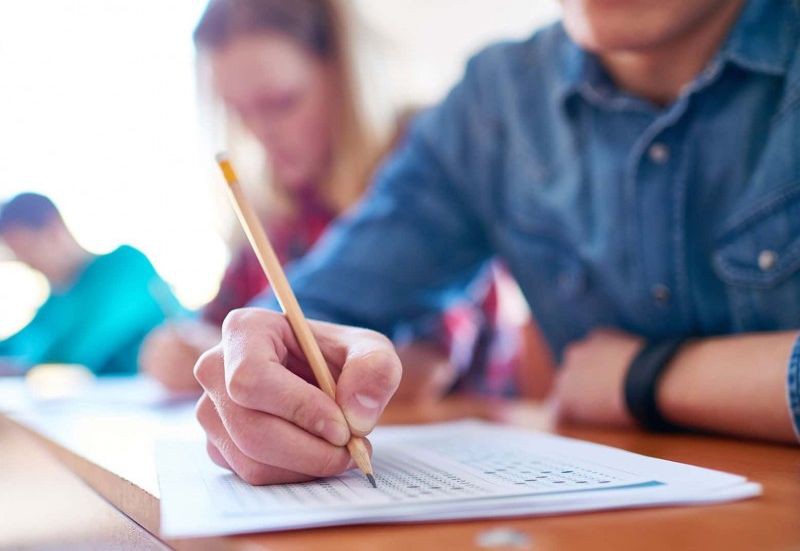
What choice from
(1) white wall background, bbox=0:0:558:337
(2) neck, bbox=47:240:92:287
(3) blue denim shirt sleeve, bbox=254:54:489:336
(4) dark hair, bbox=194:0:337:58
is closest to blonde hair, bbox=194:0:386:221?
(4) dark hair, bbox=194:0:337:58

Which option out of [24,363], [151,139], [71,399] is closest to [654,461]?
[71,399]

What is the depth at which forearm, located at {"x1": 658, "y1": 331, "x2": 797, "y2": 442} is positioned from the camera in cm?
52

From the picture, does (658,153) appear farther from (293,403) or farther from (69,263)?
(69,263)

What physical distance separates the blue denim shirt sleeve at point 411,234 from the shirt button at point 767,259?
32 cm

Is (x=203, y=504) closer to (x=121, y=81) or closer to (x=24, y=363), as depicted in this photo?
(x=24, y=363)

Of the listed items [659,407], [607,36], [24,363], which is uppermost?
[607,36]

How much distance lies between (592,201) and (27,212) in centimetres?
243

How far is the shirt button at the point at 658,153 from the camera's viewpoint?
2.30 ft

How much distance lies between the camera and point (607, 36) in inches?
24.9

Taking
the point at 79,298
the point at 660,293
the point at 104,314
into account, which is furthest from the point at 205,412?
the point at 79,298

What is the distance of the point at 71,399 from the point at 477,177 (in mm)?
573

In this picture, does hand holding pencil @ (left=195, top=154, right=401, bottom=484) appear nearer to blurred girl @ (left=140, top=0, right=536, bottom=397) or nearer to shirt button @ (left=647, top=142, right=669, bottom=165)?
shirt button @ (left=647, top=142, right=669, bottom=165)

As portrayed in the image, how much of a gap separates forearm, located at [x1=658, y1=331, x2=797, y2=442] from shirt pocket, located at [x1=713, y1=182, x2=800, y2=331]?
0.29 ft

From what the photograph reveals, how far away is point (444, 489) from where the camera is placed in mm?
360
